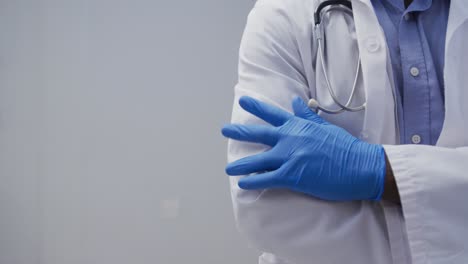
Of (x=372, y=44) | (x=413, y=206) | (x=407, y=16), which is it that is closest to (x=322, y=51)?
(x=372, y=44)

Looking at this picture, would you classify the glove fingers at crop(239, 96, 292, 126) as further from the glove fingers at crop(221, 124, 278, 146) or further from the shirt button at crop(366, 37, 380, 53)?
the shirt button at crop(366, 37, 380, 53)

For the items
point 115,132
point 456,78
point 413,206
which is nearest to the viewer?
point 413,206

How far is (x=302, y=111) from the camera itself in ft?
2.57

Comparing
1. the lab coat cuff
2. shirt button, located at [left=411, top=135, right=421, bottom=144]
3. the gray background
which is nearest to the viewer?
the lab coat cuff

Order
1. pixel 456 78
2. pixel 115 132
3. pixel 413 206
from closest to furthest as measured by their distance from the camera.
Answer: pixel 413 206, pixel 456 78, pixel 115 132

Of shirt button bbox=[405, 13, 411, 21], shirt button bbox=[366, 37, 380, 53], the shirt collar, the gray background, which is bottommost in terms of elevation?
the gray background

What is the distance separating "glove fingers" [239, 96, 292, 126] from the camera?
2.50 ft

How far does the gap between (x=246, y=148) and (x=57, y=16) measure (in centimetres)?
156

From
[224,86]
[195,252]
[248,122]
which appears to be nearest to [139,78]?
[224,86]

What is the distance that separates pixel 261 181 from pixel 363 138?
→ 25 cm

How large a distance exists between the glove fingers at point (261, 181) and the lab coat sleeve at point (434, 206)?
218 millimetres

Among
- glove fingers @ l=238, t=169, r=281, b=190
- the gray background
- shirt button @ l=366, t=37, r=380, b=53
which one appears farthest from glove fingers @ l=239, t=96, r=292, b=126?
the gray background

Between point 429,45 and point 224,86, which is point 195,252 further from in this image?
point 429,45

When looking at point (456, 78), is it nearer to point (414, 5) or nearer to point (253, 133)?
point (414, 5)
